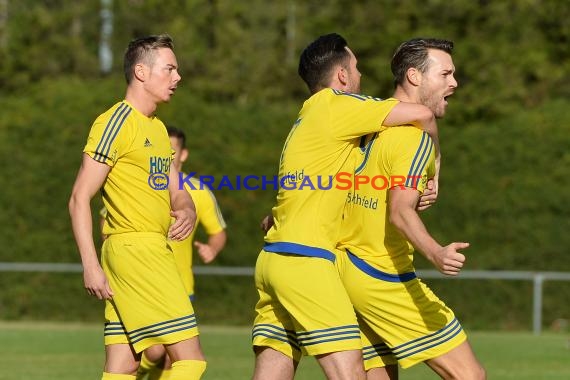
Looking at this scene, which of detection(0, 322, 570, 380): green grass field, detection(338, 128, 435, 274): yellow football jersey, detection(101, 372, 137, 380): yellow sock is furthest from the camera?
detection(0, 322, 570, 380): green grass field

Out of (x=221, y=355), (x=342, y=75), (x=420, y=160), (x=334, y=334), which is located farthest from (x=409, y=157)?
(x=221, y=355)

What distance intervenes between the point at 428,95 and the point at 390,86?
18428mm

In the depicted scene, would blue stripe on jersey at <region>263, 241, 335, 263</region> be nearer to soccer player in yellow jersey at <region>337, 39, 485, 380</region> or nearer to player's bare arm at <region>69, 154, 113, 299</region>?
soccer player in yellow jersey at <region>337, 39, 485, 380</region>

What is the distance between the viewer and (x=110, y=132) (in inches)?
263

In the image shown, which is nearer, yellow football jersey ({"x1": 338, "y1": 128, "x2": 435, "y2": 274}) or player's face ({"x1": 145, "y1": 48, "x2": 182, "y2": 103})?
yellow football jersey ({"x1": 338, "y1": 128, "x2": 435, "y2": 274})

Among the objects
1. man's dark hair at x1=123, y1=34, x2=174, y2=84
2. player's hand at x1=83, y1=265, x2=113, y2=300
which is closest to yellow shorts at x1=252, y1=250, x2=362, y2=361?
player's hand at x1=83, y1=265, x2=113, y2=300

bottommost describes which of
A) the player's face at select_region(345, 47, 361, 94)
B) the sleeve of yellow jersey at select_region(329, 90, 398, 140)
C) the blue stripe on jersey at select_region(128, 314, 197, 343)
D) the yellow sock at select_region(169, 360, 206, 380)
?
the yellow sock at select_region(169, 360, 206, 380)

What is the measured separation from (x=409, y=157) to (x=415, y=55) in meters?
0.67

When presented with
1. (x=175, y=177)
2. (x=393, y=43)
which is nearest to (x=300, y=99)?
(x=393, y=43)

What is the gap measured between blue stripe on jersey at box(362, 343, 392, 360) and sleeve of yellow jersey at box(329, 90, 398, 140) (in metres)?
1.21

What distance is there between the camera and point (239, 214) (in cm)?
1909

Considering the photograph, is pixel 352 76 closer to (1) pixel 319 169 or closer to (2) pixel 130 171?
(1) pixel 319 169

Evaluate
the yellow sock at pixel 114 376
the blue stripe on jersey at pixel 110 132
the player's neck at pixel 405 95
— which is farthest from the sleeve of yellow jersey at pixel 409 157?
the yellow sock at pixel 114 376

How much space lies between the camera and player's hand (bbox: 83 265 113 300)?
6402mm
